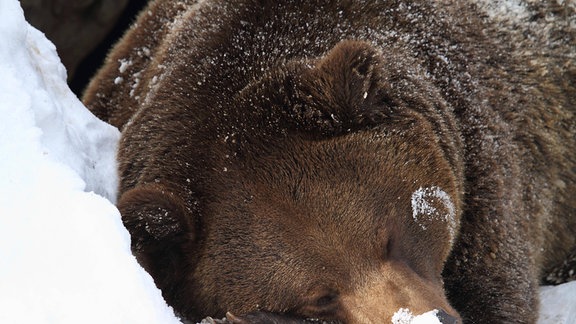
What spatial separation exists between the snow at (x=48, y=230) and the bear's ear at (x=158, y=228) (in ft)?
1.10

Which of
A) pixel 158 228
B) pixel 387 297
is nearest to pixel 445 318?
pixel 387 297

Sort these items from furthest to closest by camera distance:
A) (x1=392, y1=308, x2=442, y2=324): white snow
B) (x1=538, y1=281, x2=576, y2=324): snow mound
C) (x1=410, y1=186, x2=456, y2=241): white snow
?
(x1=538, y1=281, x2=576, y2=324): snow mound < (x1=410, y1=186, x2=456, y2=241): white snow < (x1=392, y1=308, x2=442, y2=324): white snow

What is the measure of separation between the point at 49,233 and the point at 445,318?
4.82 feet

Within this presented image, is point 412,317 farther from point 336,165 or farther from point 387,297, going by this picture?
point 336,165

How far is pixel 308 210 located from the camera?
326cm

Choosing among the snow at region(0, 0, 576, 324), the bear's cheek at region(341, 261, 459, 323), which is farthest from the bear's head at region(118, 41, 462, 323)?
the snow at region(0, 0, 576, 324)

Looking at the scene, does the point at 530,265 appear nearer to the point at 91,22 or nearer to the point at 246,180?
the point at 246,180

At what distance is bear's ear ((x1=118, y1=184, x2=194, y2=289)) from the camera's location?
3.23 m

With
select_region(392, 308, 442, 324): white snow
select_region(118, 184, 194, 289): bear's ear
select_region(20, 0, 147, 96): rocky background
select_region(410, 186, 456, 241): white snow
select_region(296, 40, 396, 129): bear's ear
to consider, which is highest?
select_region(296, 40, 396, 129): bear's ear

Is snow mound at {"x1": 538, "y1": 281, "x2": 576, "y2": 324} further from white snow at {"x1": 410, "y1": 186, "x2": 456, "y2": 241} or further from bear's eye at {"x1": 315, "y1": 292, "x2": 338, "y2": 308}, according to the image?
bear's eye at {"x1": 315, "y1": 292, "x2": 338, "y2": 308}

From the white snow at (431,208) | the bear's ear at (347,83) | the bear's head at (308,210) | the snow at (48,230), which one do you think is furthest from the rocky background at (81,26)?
the white snow at (431,208)

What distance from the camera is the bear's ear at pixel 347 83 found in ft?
10.9

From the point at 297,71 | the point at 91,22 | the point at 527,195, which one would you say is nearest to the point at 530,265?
the point at 527,195

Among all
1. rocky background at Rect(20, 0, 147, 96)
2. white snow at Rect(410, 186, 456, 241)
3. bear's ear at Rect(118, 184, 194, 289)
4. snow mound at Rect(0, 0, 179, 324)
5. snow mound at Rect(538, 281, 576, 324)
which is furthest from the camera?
rocky background at Rect(20, 0, 147, 96)
